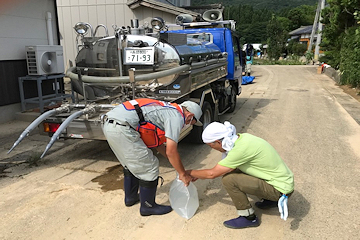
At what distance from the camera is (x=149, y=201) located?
353cm

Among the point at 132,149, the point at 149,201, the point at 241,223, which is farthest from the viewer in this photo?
the point at 149,201

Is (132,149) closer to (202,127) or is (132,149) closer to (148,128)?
(148,128)

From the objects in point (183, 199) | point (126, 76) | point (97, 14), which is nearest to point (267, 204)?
point (183, 199)

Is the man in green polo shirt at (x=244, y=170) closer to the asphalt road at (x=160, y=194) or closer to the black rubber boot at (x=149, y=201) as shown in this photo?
the asphalt road at (x=160, y=194)

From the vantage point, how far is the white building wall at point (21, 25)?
7.80 meters

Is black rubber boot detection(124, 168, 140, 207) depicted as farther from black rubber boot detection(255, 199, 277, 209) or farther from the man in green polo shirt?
black rubber boot detection(255, 199, 277, 209)

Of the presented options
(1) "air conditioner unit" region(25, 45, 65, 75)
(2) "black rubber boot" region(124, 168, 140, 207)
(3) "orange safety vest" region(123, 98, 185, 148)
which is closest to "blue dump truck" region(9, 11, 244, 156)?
(2) "black rubber boot" region(124, 168, 140, 207)

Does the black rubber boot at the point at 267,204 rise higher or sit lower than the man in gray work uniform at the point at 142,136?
lower

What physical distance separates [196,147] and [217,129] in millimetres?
2869

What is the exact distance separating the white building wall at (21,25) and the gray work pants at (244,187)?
22.8ft

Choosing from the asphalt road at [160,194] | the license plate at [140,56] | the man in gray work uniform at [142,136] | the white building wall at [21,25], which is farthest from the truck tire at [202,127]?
the white building wall at [21,25]

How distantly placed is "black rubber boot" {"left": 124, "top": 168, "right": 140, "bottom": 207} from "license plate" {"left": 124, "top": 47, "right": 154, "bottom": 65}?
212 cm

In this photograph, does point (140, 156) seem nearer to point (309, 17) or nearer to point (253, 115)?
point (253, 115)

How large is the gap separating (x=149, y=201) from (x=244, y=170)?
1.11m
